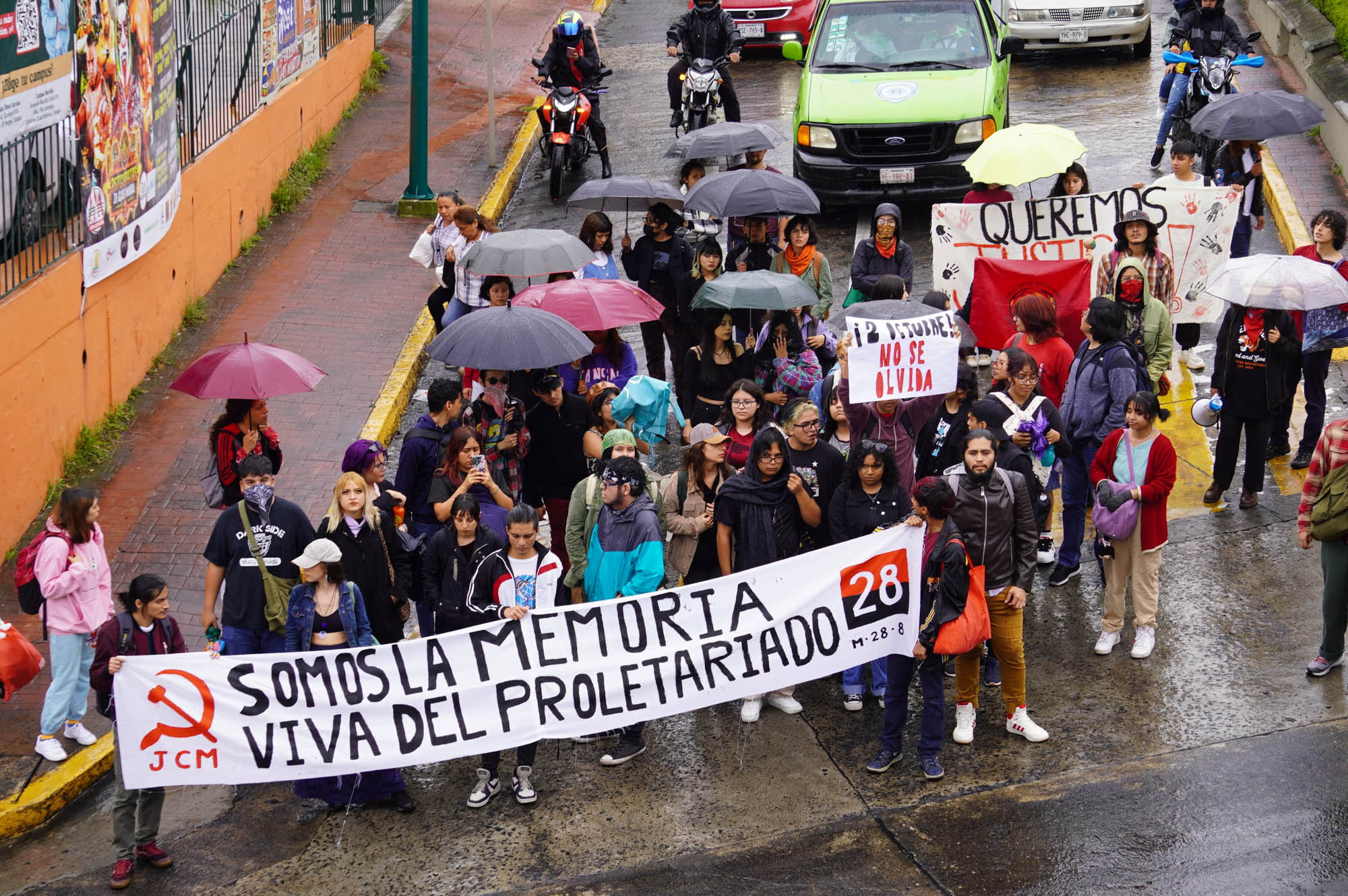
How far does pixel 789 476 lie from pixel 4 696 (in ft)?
13.7

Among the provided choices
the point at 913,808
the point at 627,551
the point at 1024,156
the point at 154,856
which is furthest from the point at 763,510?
the point at 1024,156

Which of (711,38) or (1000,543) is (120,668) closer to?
(1000,543)

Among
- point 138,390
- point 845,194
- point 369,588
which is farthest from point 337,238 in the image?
point 369,588

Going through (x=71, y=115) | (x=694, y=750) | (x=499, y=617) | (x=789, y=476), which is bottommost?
(x=694, y=750)

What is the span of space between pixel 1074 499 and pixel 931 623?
8.06ft

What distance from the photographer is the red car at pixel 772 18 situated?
2266 cm

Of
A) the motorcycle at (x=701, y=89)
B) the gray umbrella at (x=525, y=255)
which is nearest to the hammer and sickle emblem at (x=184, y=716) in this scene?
the gray umbrella at (x=525, y=255)

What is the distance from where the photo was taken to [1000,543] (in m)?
8.18

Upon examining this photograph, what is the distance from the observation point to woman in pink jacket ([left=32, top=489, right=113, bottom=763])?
8508 mm

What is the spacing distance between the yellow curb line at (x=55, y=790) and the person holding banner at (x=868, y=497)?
418cm

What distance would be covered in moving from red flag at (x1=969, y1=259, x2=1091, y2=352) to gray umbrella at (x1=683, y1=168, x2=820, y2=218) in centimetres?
142

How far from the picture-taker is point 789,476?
8.48m

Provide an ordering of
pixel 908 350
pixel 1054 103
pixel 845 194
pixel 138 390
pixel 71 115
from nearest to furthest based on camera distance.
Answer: pixel 908 350
pixel 71 115
pixel 138 390
pixel 845 194
pixel 1054 103

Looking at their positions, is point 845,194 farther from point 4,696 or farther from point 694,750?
point 4,696
